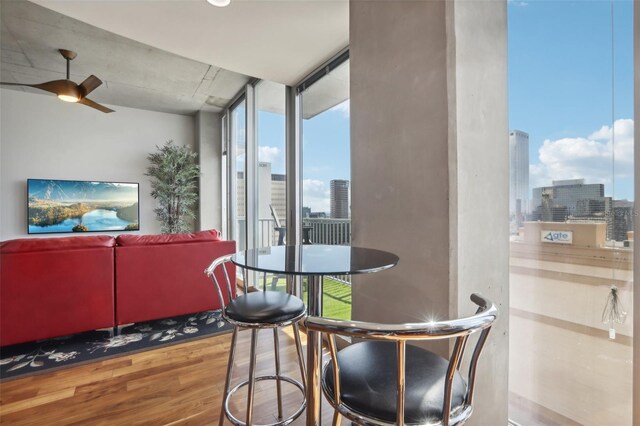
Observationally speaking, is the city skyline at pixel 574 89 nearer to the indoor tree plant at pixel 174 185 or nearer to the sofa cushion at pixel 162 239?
the sofa cushion at pixel 162 239

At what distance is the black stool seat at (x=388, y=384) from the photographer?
72cm

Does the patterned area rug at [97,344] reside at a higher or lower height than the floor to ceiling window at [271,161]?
lower

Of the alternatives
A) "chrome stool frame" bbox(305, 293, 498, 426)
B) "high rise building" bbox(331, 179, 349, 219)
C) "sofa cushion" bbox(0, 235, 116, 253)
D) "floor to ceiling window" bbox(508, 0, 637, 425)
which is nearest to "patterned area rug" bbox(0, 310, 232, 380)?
"sofa cushion" bbox(0, 235, 116, 253)

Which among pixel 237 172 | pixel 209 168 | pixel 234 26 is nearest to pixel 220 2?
pixel 234 26

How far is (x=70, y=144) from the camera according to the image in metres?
4.98

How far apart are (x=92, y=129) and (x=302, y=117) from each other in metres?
4.22

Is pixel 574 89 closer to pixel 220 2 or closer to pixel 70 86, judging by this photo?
pixel 220 2

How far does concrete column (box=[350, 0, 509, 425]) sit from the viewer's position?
1247 millimetres

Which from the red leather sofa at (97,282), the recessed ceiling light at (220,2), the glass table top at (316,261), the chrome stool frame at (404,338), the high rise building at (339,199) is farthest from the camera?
the high rise building at (339,199)

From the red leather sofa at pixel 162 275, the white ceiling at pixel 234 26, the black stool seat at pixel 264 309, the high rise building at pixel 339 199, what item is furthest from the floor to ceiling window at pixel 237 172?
the black stool seat at pixel 264 309

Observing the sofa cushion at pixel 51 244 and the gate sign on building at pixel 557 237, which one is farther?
the sofa cushion at pixel 51 244

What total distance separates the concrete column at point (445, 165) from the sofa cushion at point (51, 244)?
7.76ft

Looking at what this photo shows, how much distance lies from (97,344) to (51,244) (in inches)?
34.8

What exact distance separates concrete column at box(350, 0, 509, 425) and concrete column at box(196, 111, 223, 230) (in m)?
4.58
